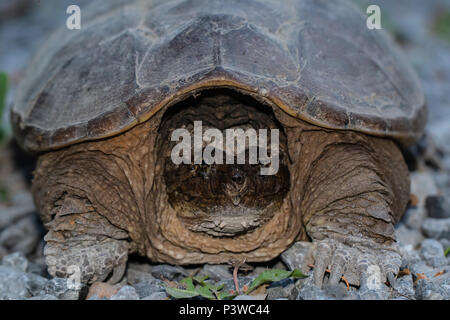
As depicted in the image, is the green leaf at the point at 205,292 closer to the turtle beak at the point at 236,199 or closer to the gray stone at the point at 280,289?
the gray stone at the point at 280,289

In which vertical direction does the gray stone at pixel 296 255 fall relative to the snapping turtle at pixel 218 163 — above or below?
below

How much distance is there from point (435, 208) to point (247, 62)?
6.17 feet

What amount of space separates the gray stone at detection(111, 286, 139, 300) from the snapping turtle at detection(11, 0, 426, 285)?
0.45m

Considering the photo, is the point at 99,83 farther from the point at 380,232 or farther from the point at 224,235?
the point at 380,232

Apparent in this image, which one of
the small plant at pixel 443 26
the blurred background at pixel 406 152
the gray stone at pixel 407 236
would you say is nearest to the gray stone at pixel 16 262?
the blurred background at pixel 406 152

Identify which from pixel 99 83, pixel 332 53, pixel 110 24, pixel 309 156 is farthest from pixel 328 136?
pixel 110 24

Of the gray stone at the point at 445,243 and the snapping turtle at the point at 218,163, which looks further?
the gray stone at the point at 445,243

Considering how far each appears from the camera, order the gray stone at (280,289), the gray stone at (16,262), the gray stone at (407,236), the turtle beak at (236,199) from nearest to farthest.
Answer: the gray stone at (280,289) < the turtle beak at (236,199) < the gray stone at (16,262) < the gray stone at (407,236)

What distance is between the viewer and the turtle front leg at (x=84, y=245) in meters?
3.08

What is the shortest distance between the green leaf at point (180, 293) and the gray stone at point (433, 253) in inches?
57.7

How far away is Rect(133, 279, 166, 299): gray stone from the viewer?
2857 millimetres

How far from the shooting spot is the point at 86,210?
10.6 ft

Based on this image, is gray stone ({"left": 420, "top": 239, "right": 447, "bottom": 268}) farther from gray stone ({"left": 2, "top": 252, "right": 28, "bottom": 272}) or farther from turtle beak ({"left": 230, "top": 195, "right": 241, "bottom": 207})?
gray stone ({"left": 2, "top": 252, "right": 28, "bottom": 272})

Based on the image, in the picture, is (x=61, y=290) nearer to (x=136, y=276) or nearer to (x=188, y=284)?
(x=136, y=276)
